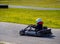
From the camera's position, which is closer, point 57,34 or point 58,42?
point 58,42

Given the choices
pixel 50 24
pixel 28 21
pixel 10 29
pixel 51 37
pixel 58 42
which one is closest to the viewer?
pixel 58 42

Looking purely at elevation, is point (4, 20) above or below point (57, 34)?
above

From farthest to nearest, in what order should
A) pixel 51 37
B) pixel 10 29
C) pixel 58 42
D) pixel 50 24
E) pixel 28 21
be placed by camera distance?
pixel 28 21 < pixel 50 24 < pixel 10 29 < pixel 51 37 < pixel 58 42

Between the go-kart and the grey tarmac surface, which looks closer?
the grey tarmac surface

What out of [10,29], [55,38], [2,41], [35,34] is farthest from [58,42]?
[10,29]

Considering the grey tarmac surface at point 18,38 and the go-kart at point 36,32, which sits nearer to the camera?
the grey tarmac surface at point 18,38

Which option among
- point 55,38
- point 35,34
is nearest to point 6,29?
point 35,34

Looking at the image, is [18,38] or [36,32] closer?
[18,38]

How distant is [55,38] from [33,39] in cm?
131

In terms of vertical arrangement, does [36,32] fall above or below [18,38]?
above

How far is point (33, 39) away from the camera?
52.2ft

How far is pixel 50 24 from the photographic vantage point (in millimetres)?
20391

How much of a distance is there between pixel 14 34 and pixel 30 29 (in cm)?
113

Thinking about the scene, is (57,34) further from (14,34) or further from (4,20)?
(4,20)
